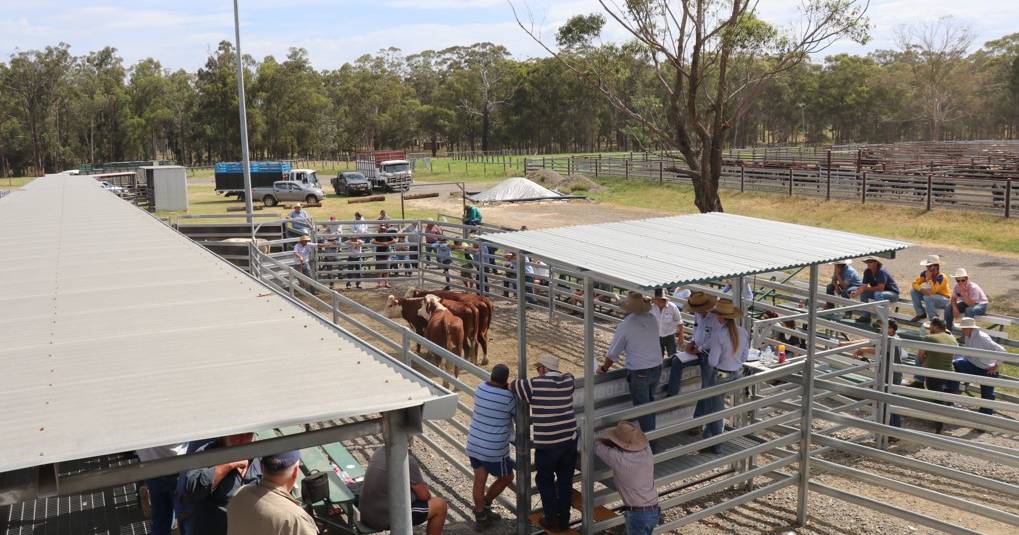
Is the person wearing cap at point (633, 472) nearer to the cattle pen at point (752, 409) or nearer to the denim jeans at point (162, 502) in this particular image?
the cattle pen at point (752, 409)

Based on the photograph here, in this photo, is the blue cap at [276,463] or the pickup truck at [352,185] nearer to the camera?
the blue cap at [276,463]

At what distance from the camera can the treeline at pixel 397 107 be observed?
83875 millimetres

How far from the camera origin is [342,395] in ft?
12.4

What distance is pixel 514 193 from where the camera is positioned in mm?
26969

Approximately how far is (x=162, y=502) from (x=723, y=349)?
4.63m

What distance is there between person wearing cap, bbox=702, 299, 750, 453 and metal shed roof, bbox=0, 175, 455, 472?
11.5ft

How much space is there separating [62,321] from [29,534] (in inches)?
73.3

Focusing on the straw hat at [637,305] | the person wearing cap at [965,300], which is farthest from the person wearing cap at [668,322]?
the person wearing cap at [965,300]

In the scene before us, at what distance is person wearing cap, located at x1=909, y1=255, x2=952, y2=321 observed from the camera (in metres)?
12.3

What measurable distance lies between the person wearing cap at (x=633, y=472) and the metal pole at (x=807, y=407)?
71.0 inches

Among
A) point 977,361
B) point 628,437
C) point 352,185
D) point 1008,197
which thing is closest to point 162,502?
point 628,437

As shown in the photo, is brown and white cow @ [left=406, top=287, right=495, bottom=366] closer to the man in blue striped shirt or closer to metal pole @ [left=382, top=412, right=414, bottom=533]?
the man in blue striped shirt

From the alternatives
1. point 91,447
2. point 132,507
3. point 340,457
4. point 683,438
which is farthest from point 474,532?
point 91,447

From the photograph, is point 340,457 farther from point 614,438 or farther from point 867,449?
point 867,449
